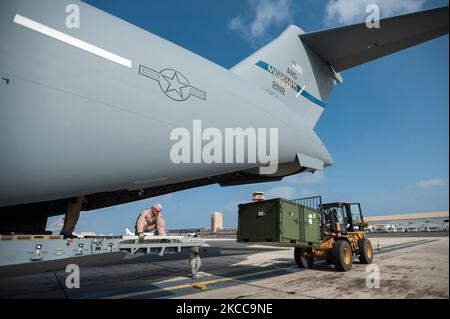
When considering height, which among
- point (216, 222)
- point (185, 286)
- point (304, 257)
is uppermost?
point (304, 257)

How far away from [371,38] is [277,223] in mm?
5100

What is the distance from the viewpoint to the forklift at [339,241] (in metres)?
8.78

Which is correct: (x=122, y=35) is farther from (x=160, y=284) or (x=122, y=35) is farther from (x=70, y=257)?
(x=160, y=284)

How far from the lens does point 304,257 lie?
371 inches

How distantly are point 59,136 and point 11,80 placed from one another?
732 millimetres

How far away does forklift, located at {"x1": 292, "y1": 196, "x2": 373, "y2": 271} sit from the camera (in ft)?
28.8

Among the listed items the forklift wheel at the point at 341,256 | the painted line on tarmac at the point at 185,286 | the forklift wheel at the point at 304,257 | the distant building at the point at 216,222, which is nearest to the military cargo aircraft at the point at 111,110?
the painted line on tarmac at the point at 185,286

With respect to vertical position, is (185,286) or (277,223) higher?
(277,223)

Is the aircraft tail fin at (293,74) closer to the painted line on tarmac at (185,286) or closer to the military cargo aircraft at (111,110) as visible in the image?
the military cargo aircraft at (111,110)

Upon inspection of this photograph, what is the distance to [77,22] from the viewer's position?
3.57 metres

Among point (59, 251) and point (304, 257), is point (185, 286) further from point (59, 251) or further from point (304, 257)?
point (304, 257)

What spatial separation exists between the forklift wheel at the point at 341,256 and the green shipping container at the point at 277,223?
85 cm

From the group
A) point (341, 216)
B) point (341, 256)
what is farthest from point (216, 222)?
point (341, 256)
